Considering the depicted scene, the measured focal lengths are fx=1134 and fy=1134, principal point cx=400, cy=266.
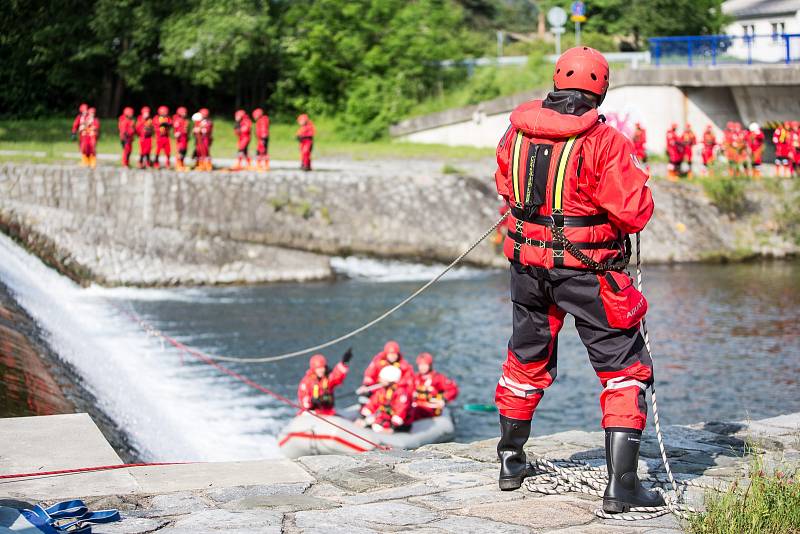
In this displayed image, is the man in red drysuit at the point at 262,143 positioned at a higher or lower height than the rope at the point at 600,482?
higher

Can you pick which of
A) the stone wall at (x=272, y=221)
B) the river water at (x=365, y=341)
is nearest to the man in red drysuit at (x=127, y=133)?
the stone wall at (x=272, y=221)

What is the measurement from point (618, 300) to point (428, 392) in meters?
8.61

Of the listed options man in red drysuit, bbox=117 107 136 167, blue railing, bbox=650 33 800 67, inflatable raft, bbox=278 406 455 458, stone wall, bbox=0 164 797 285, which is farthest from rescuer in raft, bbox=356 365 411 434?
blue railing, bbox=650 33 800 67

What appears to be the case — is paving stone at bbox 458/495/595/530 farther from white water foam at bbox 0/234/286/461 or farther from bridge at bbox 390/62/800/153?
bridge at bbox 390/62/800/153

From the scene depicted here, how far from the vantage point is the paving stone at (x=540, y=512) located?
5.10 meters

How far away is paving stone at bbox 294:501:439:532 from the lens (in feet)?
16.3

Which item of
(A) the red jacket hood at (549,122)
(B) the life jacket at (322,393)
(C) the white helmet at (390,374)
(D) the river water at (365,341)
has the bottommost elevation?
(D) the river water at (365,341)

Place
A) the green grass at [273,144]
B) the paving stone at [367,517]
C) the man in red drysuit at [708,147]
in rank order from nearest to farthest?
the paving stone at [367,517] < the man in red drysuit at [708,147] < the green grass at [273,144]

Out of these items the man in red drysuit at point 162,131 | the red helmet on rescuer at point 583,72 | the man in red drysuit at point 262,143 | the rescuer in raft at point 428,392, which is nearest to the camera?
the red helmet on rescuer at point 583,72

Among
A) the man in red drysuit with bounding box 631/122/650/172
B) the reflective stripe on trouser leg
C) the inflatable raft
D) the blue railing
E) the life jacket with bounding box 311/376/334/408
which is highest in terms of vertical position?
the blue railing

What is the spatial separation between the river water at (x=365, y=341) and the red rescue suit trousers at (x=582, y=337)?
5.19m

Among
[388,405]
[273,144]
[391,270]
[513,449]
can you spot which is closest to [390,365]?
[388,405]

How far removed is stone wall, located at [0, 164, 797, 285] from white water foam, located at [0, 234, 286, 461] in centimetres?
535

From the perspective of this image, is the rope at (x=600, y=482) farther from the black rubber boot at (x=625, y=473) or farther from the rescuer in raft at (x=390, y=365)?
the rescuer in raft at (x=390, y=365)
